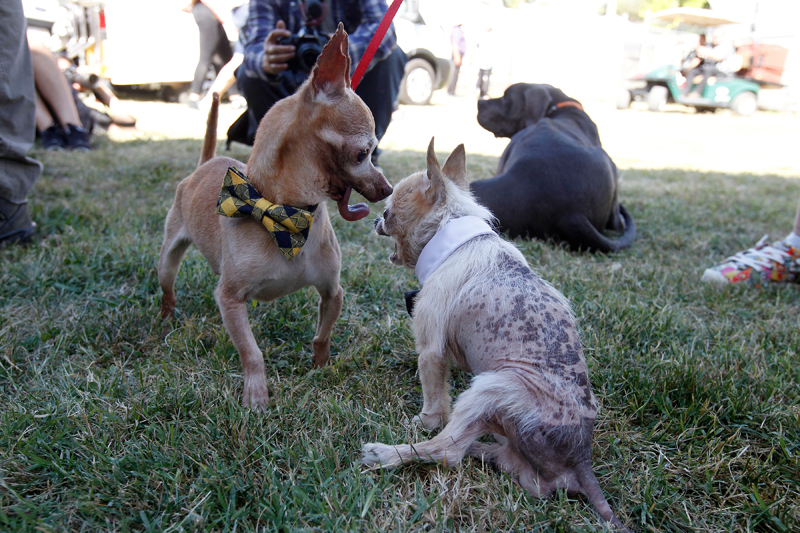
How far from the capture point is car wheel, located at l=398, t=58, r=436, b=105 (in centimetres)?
1432

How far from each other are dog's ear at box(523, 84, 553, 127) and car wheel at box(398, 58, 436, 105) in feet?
30.1

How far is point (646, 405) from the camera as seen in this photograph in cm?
219

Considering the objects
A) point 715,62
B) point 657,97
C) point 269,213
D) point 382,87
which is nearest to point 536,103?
point 382,87

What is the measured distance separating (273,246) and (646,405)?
1691mm

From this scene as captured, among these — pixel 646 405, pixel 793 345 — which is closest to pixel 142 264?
pixel 646 405

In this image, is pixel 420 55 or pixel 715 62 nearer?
pixel 420 55

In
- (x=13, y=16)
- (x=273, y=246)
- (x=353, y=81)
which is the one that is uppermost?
(x=13, y=16)

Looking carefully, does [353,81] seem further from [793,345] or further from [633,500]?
[793,345]

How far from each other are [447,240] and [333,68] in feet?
2.57

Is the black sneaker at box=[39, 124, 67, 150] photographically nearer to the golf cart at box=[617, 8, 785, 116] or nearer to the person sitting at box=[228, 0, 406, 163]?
the person sitting at box=[228, 0, 406, 163]

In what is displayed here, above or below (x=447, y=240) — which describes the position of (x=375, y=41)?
above

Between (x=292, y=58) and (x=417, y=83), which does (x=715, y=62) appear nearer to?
(x=417, y=83)

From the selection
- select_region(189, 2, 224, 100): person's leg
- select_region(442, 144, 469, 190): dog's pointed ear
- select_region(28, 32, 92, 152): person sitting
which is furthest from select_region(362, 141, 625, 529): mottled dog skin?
select_region(189, 2, 224, 100): person's leg

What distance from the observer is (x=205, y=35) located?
10.4 m
